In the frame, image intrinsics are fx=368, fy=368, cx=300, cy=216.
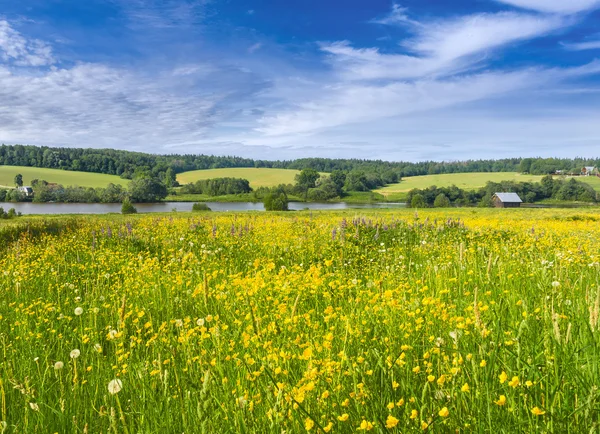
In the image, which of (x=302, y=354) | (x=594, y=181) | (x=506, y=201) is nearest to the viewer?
(x=302, y=354)

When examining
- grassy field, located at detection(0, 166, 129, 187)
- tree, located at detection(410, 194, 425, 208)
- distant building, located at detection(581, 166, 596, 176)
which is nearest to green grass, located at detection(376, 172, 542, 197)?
distant building, located at detection(581, 166, 596, 176)

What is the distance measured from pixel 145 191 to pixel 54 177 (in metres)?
48.2

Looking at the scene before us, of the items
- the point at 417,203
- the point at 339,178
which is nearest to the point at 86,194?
the point at 339,178

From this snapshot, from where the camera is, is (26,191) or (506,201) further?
(26,191)

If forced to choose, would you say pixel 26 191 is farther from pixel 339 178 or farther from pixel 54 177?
pixel 339 178

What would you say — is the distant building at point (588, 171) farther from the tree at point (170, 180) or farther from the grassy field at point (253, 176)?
the tree at point (170, 180)

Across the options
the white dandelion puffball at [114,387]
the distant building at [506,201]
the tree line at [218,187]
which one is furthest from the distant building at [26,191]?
the white dandelion puffball at [114,387]

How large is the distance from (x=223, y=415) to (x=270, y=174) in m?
165

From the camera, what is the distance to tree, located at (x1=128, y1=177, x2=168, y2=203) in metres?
108

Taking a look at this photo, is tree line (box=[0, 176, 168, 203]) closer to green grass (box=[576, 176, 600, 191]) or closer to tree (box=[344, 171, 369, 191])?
tree (box=[344, 171, 369, 191])

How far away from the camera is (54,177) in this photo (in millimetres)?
131625

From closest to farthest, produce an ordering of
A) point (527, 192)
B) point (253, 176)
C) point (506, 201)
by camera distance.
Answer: point (506, 201) → point (527, 192) → point (253, 176)

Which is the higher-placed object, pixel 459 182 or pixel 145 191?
pixel 459 182

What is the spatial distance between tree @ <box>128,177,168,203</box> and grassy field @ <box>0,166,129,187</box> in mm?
23794
